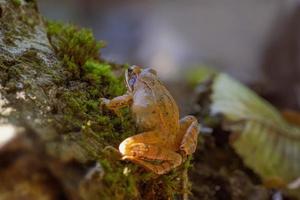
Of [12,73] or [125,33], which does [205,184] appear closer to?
[12,73]

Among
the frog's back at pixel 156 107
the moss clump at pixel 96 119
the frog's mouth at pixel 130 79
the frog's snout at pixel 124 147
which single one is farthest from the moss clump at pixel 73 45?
the frog's snout at pixel 124 147

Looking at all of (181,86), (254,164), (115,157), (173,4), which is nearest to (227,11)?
(173,4)

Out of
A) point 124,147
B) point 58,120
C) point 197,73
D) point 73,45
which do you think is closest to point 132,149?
point 124,147

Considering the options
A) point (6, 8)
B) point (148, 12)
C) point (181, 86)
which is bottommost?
point (181, 86)

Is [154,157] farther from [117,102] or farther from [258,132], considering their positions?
[258,132]

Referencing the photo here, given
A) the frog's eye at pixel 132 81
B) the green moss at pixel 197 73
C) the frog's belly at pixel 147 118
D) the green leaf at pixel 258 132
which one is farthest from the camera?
the green moss at pixel 197 73

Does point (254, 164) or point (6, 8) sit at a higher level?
point (6, 8)

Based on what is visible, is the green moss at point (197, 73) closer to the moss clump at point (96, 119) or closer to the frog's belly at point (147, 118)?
the moss clump at point (96, 119)

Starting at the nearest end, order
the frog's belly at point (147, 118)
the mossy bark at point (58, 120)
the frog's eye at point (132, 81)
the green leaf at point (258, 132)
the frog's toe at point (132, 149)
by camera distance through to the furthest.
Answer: the mossy bark at point (58, 120)
the frog's toe at point (132, 149)
the frog's belly at point (147, 118)
the frog's eye at point (132, 81)
the green leaf at point (258, 132)

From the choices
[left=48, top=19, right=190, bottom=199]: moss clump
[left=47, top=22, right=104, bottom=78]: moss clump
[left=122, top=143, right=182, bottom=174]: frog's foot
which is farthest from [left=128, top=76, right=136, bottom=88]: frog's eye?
[left=122, top=143, right=182, bottom=174]: frog's foot
